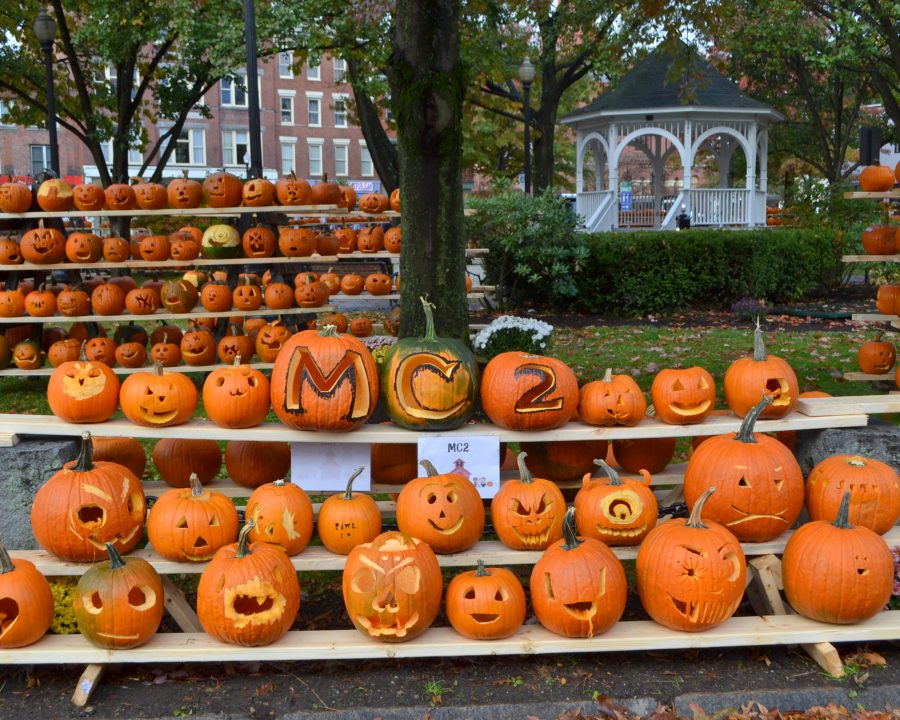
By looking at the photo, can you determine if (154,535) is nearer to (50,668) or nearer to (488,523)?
(50,668)

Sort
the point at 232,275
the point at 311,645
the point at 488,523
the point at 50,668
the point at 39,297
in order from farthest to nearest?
the point at 232,275 < the point at 39,297 < the point at 488,523 < the point at 50,668 < the point at 311,645

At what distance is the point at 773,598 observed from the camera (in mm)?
3451

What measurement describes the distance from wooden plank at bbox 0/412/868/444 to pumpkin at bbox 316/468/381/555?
24cm

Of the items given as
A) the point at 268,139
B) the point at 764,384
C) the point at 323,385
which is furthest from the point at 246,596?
the point at 268,139

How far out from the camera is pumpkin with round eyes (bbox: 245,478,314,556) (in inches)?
137

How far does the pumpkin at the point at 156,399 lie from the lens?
3715mm

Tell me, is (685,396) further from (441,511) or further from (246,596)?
(246,596)

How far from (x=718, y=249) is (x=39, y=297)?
32.7 ft

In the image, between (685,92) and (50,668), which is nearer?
(50,668)

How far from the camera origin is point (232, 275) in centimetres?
941

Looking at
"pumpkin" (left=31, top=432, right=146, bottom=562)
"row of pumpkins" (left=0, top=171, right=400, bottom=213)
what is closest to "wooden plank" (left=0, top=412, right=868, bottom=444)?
"pumpkin" (left=31, top=432, right=146, bottom=562)

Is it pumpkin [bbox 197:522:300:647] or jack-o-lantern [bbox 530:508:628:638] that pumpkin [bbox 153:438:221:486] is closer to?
pumpkin [bbox 197:522:300:647]

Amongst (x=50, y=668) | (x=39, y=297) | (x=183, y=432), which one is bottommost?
(x=50, y=668)

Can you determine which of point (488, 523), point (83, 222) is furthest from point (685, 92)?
point (83, 222)
